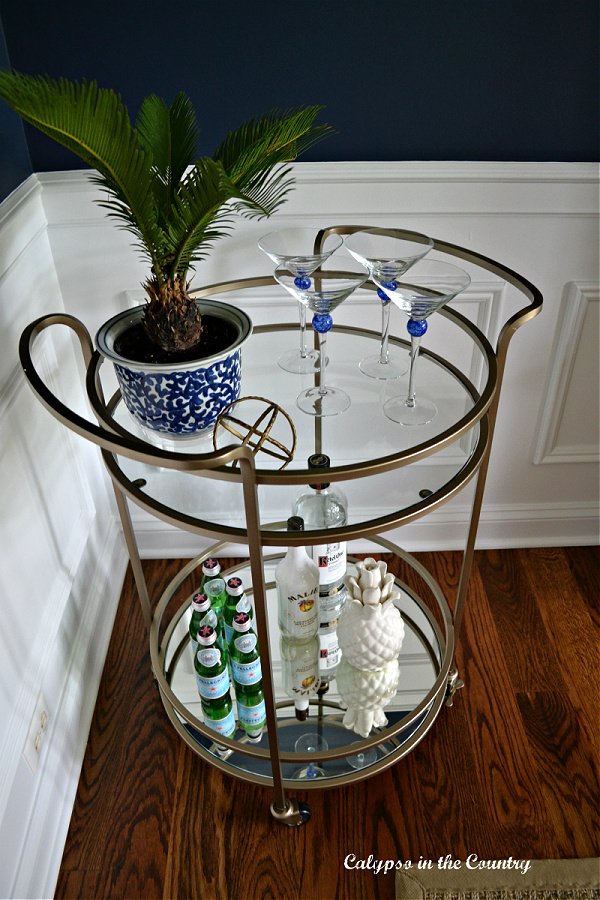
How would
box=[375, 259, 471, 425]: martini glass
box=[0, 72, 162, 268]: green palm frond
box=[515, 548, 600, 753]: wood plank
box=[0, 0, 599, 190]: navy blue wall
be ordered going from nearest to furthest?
1. box=[0, 72, 162, 268]: green palm frond
2. box=[375, 259, 471, 425]: martini glass
3. box=[0, 0, 599, 190]: navy blue wall
4. box=[515, 548, 600, 753]: wood plank

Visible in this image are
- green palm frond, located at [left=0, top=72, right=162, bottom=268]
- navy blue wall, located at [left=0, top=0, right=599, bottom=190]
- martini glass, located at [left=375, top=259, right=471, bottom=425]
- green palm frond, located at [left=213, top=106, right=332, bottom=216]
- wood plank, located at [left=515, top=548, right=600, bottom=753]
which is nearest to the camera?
green palm frond, located at [left=0, top=72, right=162, bottom=268]

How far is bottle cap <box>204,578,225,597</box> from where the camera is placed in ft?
4.31

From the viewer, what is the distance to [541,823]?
4.31 ft

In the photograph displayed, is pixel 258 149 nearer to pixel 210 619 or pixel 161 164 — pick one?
pixel 161 164

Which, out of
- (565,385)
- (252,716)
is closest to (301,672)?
(252,716)

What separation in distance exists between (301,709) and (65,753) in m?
0.47

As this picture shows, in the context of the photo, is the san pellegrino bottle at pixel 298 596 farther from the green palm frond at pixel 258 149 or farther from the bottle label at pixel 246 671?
the green palm frond at pixel 258 149

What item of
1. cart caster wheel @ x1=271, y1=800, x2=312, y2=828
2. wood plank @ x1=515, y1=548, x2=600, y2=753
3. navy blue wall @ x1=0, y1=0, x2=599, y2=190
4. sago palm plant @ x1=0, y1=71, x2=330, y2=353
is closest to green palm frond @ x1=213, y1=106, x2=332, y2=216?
sago palm plant @ x1=0, y1=71, x2=330, y2=353

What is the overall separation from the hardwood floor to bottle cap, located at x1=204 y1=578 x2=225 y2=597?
0.38 metres

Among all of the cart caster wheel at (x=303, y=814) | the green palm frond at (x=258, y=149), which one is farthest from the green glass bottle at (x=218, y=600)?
the green palm frond at (x=258, y=149)

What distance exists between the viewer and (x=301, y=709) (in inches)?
55.2

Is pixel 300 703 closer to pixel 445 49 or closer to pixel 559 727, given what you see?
pixel 559 727

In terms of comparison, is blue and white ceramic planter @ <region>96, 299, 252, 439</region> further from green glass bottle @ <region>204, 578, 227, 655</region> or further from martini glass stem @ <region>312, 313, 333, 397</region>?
green glass bottle @ <region>204, 578, 227, 655</region>

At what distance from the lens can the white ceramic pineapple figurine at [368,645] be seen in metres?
1.30
